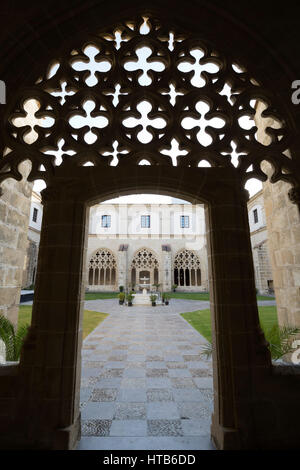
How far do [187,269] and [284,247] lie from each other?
24.6 meters

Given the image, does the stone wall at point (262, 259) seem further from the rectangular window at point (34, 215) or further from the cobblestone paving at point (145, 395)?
the rectangular window at point (34, 215)

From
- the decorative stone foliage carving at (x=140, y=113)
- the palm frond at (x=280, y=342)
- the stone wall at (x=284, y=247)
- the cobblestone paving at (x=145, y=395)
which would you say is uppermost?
the decorative stone foliage carving at (x=140, y=113)

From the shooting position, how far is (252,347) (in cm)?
198

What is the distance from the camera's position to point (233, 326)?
2020 mm

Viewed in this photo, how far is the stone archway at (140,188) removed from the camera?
190 centimetres

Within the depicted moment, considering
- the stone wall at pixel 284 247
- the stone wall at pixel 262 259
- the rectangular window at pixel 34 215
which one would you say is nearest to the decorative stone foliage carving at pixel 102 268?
the rectangular window at pixel 34 215

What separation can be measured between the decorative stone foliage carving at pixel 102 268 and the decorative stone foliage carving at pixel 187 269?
7.80m

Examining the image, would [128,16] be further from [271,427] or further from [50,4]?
[271,427]

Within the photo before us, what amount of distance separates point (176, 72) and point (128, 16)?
1012mm

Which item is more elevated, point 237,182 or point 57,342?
point 237,182

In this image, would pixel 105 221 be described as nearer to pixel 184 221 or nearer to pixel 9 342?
pixel 184 221

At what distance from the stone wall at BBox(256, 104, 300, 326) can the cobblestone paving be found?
1585mm

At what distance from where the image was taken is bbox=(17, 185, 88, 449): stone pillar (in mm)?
1855
